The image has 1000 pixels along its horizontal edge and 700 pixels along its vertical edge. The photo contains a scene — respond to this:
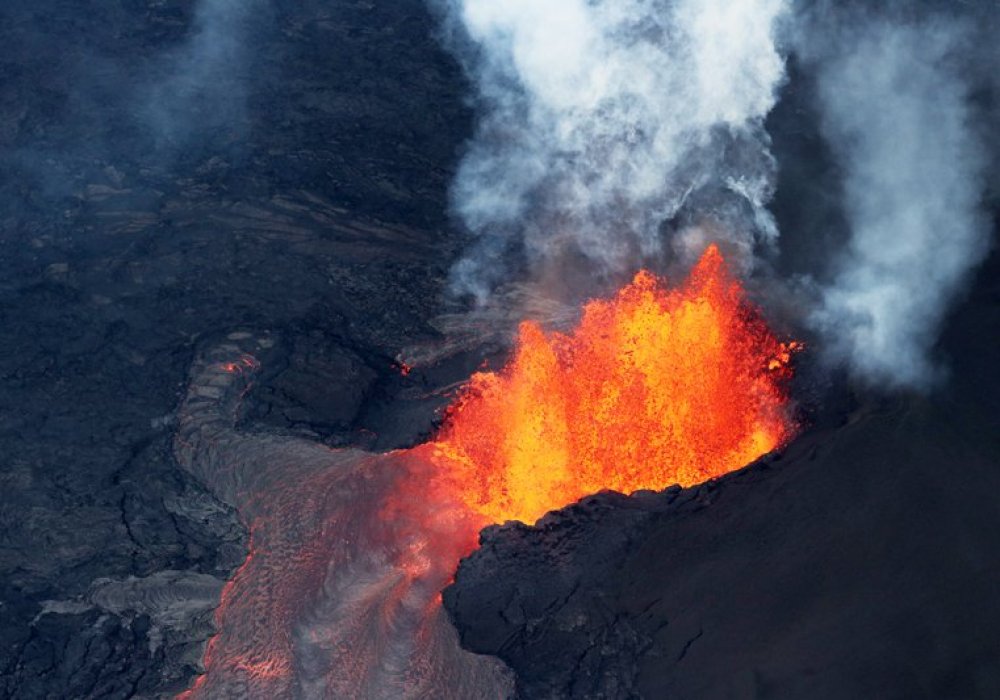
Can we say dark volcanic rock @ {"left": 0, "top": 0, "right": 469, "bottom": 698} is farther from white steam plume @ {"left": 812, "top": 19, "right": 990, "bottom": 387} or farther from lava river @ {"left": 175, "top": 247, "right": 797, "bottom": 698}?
white steam plume @ {"left": 812, "top": 19, "right": 990, "bottom": 387}

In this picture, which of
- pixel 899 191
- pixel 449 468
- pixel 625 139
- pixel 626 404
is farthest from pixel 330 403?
pixel 899 191

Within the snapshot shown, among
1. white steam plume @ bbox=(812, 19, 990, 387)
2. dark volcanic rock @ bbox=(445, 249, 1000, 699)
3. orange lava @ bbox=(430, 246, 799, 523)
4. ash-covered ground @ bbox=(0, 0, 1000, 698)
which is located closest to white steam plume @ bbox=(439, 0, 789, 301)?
ash-covered ground @ bbox=(0, 0, 1000, 698)

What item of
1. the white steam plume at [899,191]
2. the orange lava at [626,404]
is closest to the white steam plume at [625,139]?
the orange lava at [626,404]

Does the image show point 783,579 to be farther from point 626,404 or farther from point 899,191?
point 899,191

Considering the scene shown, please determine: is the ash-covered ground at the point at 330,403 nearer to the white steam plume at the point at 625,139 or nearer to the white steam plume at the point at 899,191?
the white steam plume at the point at 899,191

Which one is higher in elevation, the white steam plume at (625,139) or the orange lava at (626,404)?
the white steam plume at (625,139)

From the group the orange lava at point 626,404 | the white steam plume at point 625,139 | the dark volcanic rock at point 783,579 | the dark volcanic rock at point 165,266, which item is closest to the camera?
the dark volcanic rock at point 783,579

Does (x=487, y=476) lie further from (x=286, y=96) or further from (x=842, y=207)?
(x=286, y=96)
